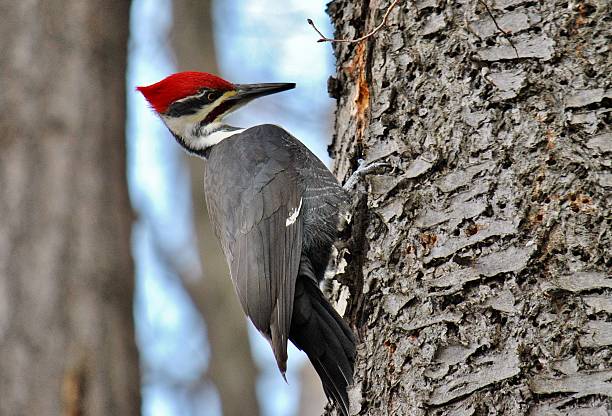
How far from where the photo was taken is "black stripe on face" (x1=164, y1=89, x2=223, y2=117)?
4547mm

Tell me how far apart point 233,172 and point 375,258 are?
128 centimetres

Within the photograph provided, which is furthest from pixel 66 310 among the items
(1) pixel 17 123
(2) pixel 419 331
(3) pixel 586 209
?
(3) pixel 586 209

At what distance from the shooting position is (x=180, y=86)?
14.7 ft

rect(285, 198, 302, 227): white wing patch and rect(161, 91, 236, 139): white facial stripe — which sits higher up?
rect(161, 91, 236, 139): white facial stripe

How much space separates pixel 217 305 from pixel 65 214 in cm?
325

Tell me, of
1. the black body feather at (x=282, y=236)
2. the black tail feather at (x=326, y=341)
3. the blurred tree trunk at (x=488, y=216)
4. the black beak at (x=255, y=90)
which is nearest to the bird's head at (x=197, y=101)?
the black beak at (x=255, y=90)

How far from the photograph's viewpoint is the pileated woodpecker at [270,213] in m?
3.38

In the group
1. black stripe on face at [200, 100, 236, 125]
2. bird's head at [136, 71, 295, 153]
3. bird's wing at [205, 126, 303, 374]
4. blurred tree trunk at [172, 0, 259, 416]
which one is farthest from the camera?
blurred tree trunk at [172, 0, 259, 416]

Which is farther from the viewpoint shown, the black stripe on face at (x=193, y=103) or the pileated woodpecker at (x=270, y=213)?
the black stripe on face at (x=193, y=103)

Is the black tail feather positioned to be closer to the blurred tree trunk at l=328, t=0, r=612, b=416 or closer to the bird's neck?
the blurred tree trunk at l=328, t=0, r=612, b=416

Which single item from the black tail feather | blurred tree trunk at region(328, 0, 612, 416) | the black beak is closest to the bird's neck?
the black beak

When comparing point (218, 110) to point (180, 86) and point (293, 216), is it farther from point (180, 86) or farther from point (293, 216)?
point (293, 216)

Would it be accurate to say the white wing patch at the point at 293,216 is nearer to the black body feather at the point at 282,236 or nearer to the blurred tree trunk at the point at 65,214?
the black body feather at the point at 282,236

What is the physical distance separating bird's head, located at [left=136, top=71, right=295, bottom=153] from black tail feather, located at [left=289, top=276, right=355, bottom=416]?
1.27 metres
